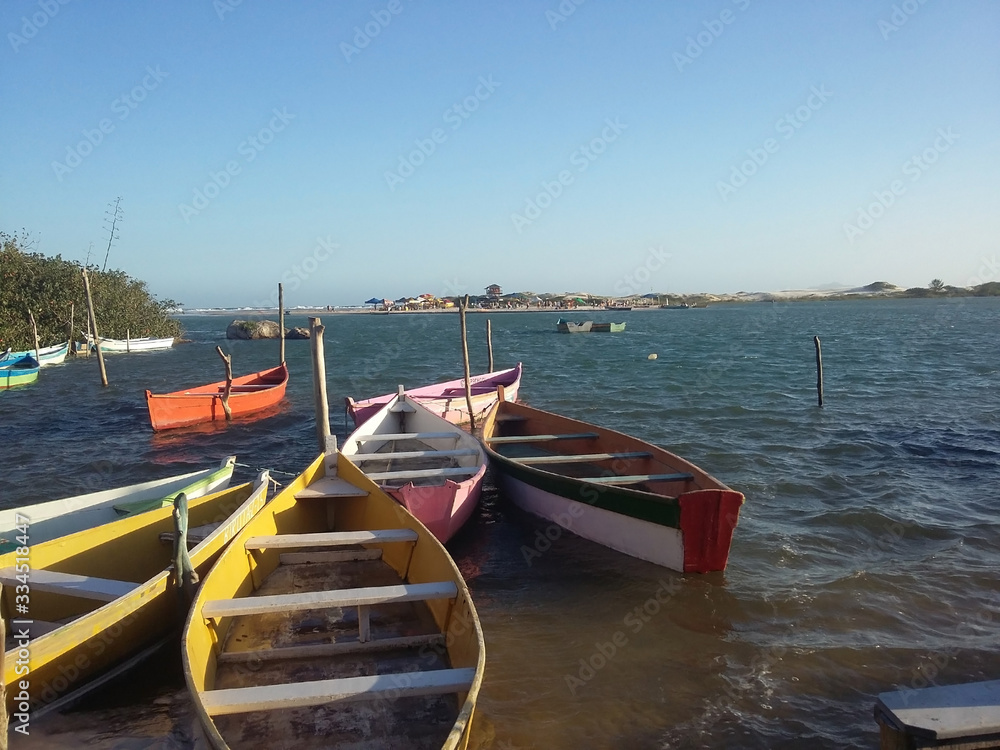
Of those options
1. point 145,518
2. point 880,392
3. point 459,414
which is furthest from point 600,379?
point 145,518

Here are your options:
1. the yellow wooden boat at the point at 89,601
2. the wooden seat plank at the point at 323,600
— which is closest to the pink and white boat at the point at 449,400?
the yellow wooden boat at the point at 89,601

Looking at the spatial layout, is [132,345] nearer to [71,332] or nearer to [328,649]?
[71,332]

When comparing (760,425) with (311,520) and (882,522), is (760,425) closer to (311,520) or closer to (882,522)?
(882,522)

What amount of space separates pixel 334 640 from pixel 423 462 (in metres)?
6.06

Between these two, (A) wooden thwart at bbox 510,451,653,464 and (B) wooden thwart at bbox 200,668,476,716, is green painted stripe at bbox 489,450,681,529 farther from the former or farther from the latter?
(B) wooden thwart at bbox 200,668,476,716

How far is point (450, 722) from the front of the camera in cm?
426

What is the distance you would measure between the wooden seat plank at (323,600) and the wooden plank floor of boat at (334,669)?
1.41 ft

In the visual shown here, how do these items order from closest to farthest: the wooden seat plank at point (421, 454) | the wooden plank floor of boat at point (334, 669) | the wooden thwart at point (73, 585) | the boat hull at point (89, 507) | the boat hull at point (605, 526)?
1. the wooden plank floor of boat at point (334, 669)
2. the wooden thwart at point (73, 585)
3. the boat hull at point (89, 507)
4. the boat hull at point (605, 526)
5. the wooden seat plank at point (421, 454)

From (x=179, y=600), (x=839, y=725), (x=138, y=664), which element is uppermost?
(x=179, y=600)

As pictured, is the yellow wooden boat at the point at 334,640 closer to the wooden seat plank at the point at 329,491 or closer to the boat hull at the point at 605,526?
the wooden seat plank at the point at 329,491

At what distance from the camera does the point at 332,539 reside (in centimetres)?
633

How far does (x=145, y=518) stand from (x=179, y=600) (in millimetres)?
1541

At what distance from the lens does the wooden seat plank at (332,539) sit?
241 inches

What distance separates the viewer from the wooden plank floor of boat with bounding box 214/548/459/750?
4148 millimetres
